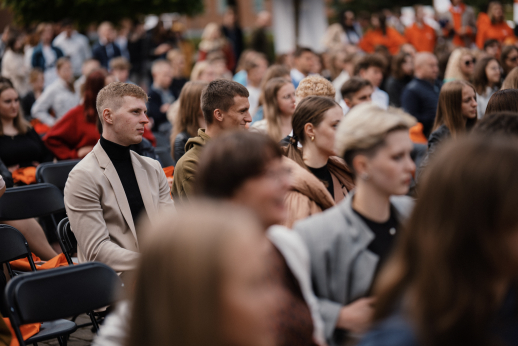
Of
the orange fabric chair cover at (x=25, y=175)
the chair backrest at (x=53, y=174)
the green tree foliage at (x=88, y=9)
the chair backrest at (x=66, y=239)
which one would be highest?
the green tree foliage at (x=88, y=9)

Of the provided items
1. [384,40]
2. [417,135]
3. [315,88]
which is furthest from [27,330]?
[384,40]

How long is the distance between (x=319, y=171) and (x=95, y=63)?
733 cm

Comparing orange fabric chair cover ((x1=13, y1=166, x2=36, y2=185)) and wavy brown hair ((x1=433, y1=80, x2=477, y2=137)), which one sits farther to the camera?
orange fabric chair cover ((x1=13, y1=166, x2=36, y2=185))

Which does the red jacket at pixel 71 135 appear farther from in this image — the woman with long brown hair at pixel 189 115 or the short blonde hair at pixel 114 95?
the short blonde hair at pixel 114 95

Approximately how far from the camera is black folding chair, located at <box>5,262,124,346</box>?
102 inches

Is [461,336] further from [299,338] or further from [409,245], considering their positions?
[299,338]

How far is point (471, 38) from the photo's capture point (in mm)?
11820

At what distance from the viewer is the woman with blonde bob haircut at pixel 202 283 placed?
44.4 inches

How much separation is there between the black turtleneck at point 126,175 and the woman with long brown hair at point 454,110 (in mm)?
2400

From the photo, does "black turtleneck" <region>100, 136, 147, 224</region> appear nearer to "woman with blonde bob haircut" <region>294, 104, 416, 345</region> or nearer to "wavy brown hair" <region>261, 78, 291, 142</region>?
"woman with blonde bob haircut" <region>294, 104, 416, 345</region>

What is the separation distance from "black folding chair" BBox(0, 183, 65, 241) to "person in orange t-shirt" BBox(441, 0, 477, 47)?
9.70 metres

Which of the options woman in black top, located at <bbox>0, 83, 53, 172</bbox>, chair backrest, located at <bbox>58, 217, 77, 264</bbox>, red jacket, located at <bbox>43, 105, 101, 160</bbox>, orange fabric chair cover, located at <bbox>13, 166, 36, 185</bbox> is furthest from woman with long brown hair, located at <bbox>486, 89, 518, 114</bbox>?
woman in black top, located at <bbox>0, 83, 53, 172</bbox>

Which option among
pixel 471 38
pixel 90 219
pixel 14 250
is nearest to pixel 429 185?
pixel 90 219

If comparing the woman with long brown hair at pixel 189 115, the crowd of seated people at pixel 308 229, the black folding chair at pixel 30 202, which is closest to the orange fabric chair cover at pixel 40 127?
the woman with long brown hair at pixel 189 115
